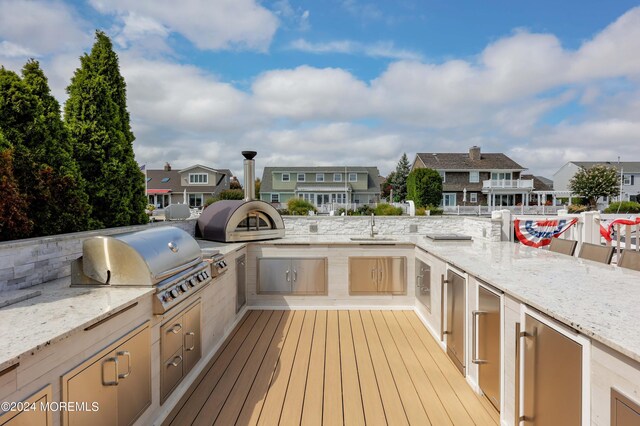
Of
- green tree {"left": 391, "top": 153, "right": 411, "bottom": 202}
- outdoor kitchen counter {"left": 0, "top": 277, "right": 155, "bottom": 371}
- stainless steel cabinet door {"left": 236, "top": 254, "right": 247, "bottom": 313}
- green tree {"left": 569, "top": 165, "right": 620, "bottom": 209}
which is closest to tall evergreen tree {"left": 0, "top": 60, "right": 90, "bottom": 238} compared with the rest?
outdoor kitchen counter {"left": 0, "top": 277, "right": 155, "bottom": 371}

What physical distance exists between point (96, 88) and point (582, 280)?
17.5 ft

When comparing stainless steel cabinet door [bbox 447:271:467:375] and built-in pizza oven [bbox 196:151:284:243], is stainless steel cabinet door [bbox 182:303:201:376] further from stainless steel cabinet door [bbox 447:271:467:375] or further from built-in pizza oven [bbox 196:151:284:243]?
stainless steel cabinet door [bbox 447:271:467:375]

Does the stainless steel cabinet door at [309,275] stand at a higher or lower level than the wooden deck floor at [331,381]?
higher

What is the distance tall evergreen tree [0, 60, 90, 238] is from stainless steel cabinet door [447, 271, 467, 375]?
3.86 m

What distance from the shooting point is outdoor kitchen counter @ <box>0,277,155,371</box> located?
133 cm

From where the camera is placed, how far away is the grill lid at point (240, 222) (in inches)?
198

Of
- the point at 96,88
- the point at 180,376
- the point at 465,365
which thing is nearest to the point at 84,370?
the point at 180,376

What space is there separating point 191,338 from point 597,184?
33.6 m

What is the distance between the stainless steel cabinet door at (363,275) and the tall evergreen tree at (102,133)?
10.7 feet

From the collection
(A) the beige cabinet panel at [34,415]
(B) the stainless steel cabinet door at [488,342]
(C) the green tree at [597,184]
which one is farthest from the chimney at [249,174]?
(C) the green tree at [597,184]

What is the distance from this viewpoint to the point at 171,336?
258 cm

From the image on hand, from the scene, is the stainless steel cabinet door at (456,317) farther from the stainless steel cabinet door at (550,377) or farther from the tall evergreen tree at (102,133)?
the tall evergreen tree at (102,133)

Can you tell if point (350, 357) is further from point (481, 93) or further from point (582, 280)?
point (481, 93)

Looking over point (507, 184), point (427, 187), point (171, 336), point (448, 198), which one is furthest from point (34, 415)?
point (507, 184)
